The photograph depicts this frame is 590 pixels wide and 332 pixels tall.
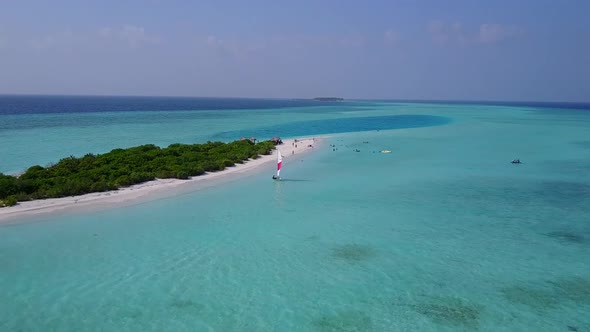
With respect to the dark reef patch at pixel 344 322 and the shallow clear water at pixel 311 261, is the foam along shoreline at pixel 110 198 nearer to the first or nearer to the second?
the shallow clear water at pixel 311 261

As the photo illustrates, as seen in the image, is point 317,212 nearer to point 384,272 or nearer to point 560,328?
point 384,272

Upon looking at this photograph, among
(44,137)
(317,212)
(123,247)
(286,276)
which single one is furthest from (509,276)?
(44,137)

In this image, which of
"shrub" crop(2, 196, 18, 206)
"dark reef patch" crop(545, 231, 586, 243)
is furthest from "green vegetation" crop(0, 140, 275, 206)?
"dark reef patch" crop(545, 231, 586, 243)

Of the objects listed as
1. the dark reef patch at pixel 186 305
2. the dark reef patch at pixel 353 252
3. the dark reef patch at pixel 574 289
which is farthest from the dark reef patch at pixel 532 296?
the dark reef patch at pixel 186 305

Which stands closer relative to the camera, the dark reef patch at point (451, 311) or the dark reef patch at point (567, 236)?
the dark reef patch at point (451, 311)

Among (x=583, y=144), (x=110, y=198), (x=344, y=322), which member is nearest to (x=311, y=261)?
(x=344, y=322)

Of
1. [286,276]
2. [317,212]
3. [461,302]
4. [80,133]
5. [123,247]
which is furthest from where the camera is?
[80,133]
